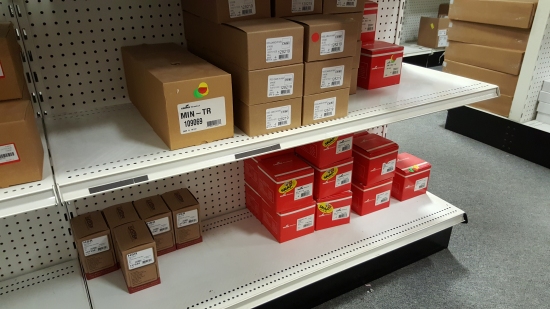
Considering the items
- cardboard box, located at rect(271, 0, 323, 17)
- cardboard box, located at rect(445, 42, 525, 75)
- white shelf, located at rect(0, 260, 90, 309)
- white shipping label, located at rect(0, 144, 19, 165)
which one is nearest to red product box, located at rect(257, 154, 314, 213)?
cardboard box, located at rect(271, 0, 323, 17)

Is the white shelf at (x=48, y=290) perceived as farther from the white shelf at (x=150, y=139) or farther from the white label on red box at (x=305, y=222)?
the white label on red box at (x=305, y=222)

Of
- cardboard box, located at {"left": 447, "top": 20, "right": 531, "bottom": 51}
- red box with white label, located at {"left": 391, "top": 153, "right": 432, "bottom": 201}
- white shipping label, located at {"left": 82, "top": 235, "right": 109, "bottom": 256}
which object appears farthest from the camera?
cardboard box, located at {"left": 447, "top": 20, "right": 531, "bottom": 51}

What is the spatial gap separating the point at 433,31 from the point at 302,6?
12.3 feet


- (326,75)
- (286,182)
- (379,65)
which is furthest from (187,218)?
(379,65)

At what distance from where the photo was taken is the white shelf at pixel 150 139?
1.05 m

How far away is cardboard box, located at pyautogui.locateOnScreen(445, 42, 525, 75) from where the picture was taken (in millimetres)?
2861

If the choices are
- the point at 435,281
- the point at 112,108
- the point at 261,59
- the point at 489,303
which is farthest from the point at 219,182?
the point at 489,303

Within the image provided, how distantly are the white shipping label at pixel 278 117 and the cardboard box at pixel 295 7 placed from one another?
298 mm

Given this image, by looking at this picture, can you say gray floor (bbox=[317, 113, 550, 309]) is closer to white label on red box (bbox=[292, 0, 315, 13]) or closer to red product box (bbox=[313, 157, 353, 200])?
red product box (bbox=[313, 157, 353, 200])

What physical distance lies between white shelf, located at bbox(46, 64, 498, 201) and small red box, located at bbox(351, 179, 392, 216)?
46cm

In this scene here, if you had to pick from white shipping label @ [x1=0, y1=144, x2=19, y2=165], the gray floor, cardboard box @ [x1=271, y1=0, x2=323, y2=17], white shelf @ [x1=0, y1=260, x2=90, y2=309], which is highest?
cardboard box @ [x1=271, y1=0, x2=323, y2=17]

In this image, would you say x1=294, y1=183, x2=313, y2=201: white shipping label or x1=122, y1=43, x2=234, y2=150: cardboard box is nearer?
x1=122, y1=43, x2=234, y2=150: cardboard box

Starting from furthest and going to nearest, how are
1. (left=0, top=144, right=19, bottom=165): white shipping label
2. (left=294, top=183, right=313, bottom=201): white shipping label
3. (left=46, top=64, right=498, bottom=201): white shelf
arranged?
(left=294, top=183, right=313, bottom=201): white shipping label
(left=46, top=64, right=498, bottom=201): white shelf
(left=0, top=144, right=19, bottom=165): white shipping label

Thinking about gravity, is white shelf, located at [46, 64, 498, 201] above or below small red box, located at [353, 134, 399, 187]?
above
